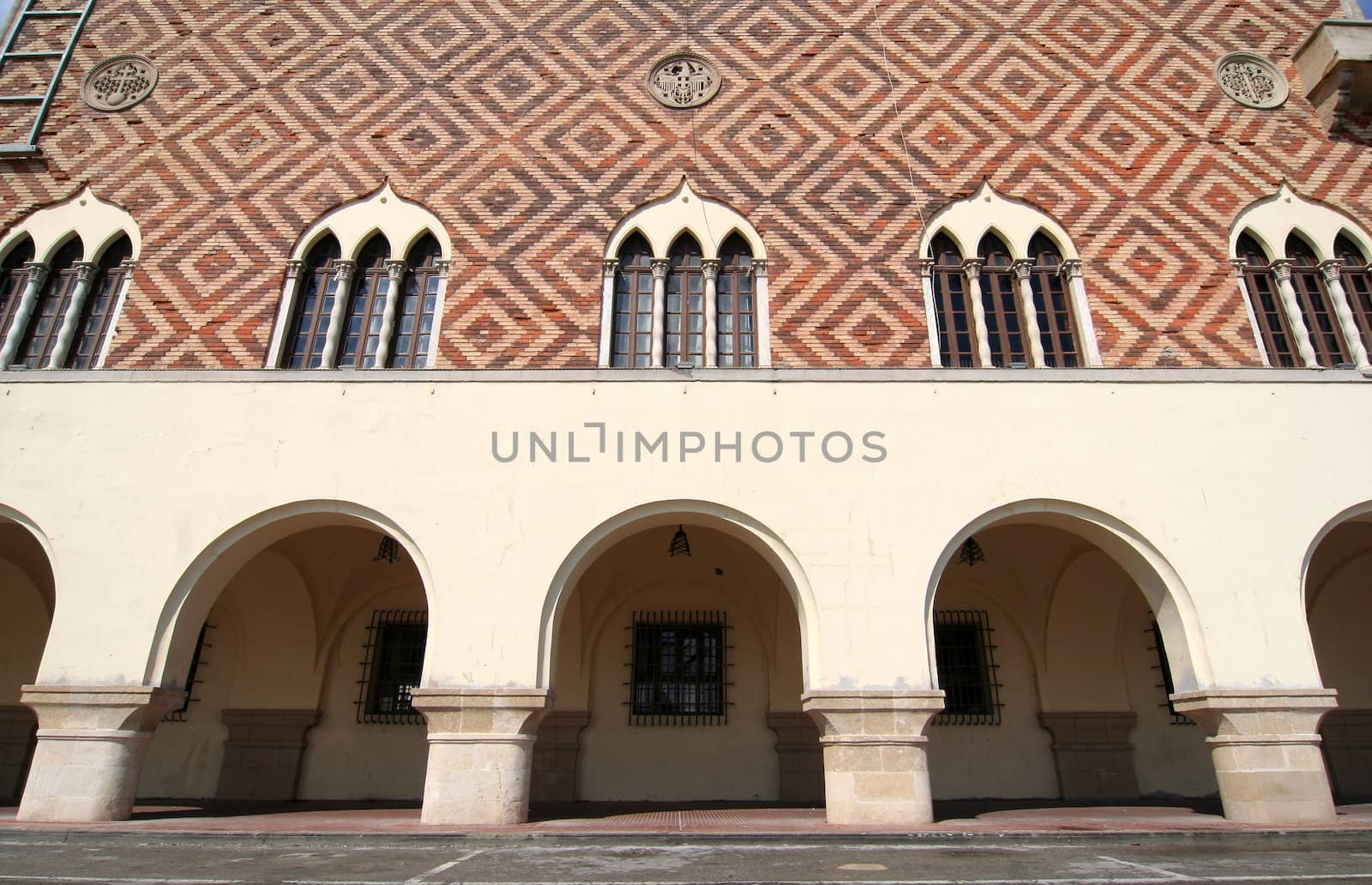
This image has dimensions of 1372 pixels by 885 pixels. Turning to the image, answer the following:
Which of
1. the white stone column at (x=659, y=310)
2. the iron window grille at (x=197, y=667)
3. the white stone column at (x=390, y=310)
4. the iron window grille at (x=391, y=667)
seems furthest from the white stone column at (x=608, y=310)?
the iron window grille at (x=197, y=667)

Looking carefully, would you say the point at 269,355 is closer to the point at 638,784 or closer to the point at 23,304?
the point at 23,304

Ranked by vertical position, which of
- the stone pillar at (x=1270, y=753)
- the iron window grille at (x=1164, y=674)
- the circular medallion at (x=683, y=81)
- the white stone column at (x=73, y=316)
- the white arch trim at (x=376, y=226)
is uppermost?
the circular medallion at (x=683, y=81)

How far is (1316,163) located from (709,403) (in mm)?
7734

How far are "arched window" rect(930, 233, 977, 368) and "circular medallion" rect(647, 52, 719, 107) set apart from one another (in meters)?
3.27

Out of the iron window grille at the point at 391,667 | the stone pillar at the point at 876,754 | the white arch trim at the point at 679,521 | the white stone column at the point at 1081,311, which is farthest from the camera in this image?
the iron window grille at the point at 391,667

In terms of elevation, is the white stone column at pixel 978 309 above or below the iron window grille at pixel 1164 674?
above

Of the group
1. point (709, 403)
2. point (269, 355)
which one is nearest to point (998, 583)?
point (709, 403)

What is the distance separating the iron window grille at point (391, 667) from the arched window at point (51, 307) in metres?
4.47

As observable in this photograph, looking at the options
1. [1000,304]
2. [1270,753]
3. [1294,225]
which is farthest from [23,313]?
[1294,225]

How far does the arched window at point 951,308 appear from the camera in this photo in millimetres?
8844

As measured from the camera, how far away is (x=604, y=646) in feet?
33.1

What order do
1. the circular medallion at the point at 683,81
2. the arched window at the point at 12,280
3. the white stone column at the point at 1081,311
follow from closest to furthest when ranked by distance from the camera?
the white stone column at the point at 1081,311 < the arched window at the point at 12,280 < the circular medallion at the point at 683,81

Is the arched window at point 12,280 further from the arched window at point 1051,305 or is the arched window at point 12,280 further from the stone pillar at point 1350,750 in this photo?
the stone pillar at point 1350,750

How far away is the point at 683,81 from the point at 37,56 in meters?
8.01
